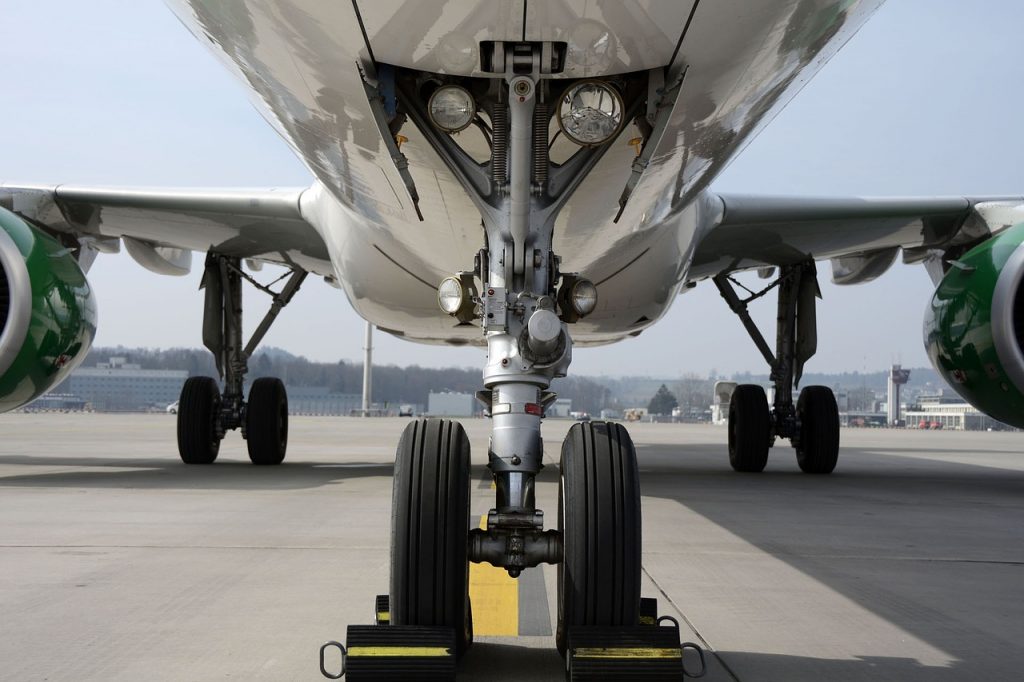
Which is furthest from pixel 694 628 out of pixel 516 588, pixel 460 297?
pixel 460 297

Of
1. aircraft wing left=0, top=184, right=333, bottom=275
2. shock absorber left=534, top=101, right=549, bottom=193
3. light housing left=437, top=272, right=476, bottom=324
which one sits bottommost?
light housing left=437, top=272, right=476, bottom=324

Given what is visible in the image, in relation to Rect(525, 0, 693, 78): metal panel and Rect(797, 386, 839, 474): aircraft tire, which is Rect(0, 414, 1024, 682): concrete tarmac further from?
Rect(525, 0, 693, 78): metal panel

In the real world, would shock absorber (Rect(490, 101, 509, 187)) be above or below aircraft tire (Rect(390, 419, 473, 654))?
above

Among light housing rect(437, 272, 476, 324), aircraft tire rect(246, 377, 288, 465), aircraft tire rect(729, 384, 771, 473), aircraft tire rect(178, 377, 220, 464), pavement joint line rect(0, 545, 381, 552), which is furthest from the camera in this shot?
aircraft tire rect(729, 384, 771, 473)

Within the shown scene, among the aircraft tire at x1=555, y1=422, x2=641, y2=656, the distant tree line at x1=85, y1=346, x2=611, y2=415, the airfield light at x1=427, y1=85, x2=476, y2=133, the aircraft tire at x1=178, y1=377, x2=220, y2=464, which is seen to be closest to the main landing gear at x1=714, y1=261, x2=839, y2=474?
the aircraft tire at x1=178, y1=377, x2=220, y2=464

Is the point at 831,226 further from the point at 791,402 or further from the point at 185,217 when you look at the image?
the point at 185,217

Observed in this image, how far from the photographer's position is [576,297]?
3730 millimetres

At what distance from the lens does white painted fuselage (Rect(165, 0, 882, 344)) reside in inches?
117

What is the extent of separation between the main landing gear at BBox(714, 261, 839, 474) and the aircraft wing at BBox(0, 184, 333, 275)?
428 centimetres

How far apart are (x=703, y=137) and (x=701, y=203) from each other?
372 cm

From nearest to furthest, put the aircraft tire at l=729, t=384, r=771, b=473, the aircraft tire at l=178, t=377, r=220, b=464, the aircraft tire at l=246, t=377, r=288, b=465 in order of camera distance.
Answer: the aircraft tire at l=178, t=377, r=220, b=464 < the aircraft tire at l=246, t=377, r=288, b=465 < the aircraft tire at l=729, t=384, r=771, b=473

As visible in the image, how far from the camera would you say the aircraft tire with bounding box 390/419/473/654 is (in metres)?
2.89

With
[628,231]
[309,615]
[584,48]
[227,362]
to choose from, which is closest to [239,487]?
[227,362]

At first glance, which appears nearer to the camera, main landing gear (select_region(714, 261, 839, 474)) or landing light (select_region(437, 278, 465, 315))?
landing light (select_region(437, 278, 465, 315))
